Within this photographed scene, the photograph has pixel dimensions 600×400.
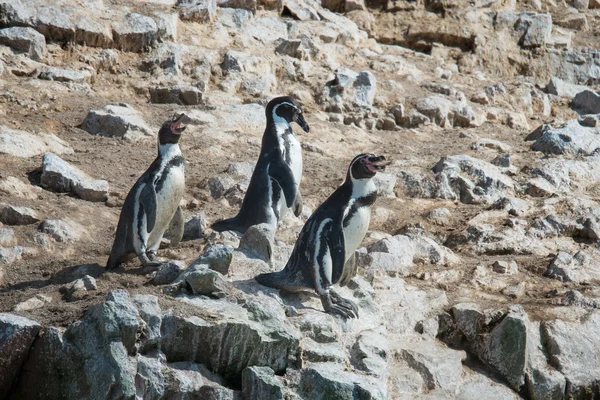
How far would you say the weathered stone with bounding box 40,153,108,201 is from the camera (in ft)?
27.1

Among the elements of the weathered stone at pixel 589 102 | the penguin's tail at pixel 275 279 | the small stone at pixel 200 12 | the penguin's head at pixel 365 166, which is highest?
the penguin's head at pixel 365 166

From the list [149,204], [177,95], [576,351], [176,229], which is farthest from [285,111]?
[576,351]

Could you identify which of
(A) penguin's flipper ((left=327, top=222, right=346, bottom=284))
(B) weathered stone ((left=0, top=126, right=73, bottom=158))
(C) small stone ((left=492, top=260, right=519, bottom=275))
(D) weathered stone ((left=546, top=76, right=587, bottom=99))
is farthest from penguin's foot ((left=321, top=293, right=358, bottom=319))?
(D) weathered stone ((left=546, top=76, right=587, bottom=99))

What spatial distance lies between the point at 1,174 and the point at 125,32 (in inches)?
131

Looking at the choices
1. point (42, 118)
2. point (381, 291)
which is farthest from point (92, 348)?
point (42, 118)

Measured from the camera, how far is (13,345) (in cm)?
515

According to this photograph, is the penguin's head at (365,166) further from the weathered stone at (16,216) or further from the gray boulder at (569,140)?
the gray boulder at (569,140)

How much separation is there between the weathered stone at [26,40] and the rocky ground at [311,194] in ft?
0.12

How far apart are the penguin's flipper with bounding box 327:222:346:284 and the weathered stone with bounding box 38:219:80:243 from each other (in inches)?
85.7

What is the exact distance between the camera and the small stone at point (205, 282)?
587 centimetres

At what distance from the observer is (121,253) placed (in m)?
6.92

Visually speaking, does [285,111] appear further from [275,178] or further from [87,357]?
[87,357]

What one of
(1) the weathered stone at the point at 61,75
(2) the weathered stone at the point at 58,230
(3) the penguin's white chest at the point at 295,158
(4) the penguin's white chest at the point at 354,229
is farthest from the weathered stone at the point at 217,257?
(1) the weathered stone at the point at 61,75

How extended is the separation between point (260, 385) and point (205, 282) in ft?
2.65
